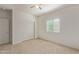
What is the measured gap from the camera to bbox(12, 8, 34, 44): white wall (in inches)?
57.6

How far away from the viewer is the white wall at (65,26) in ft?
4.66

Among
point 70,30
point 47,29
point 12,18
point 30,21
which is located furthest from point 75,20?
point 12,18

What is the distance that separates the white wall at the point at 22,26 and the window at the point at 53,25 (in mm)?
227

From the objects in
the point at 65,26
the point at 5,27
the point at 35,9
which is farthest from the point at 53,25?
the point at 5,27

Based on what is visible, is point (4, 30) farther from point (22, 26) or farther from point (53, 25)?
point (53, 25)

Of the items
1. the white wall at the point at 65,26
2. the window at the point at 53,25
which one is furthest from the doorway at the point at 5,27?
the window at the point at 53,25

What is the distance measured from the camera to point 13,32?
4.79ft

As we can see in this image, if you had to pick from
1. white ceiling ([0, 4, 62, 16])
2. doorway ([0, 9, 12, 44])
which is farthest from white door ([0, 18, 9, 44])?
white ceiling ([0, 4, 62, 16])

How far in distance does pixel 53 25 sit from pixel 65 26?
16 cm

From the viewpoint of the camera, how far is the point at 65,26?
146 centimetres

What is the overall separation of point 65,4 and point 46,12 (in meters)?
0.26

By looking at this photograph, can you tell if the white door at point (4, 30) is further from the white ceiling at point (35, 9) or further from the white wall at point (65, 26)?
the white wall at point (65, 26)
